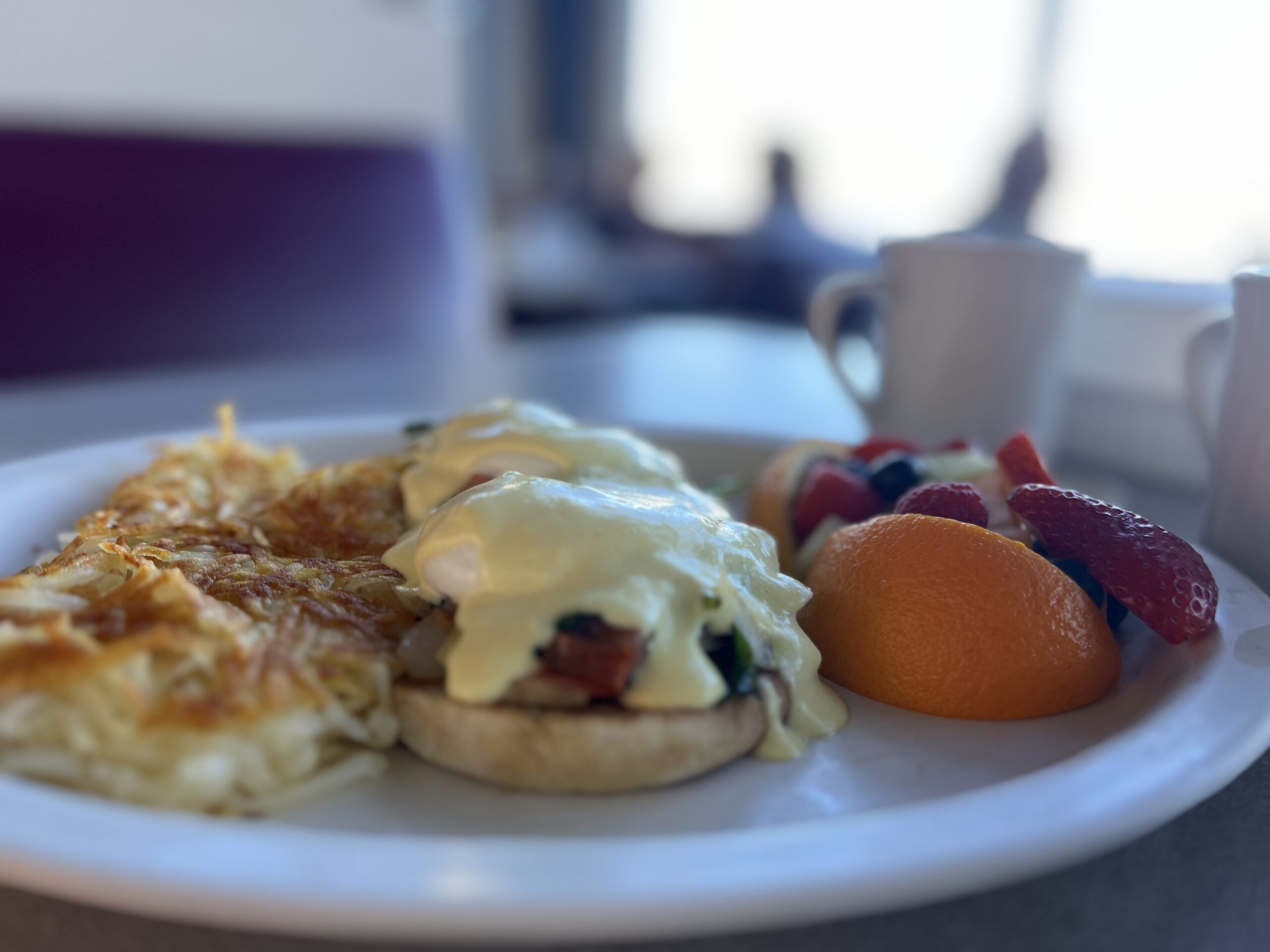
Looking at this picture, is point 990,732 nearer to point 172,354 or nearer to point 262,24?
point 172,354

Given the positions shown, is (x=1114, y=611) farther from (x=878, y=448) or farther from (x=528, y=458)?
(x=528, y=458)

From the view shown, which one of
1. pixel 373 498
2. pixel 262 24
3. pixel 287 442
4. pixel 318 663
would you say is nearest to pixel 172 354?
pixel 262 24

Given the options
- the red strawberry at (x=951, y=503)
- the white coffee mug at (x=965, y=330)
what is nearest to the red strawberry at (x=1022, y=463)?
the red strawberry at (x=951, y=503)

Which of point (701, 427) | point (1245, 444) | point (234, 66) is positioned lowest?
point (701, 427)

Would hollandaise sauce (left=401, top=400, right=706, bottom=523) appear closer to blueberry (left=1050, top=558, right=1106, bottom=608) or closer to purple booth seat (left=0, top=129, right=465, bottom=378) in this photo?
blueberry (left=1050, top=558, right=1106, bottom=608)

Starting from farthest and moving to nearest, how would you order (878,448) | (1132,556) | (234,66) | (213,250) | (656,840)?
1. (234,66)
2. (213,250)
3. (878,448)
4. (1132,556)
5. (656,840)

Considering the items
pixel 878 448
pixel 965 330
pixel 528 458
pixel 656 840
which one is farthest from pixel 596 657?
pixel 965 330

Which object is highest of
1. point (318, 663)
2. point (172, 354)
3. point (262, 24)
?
point (262, 24)
